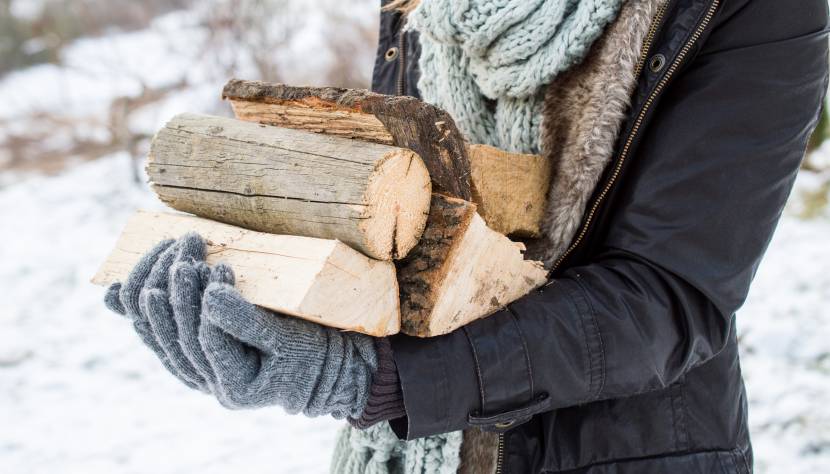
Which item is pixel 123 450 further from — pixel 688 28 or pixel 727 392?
pixel 688 28

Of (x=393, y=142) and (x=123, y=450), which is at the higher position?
(x=393, y=142)

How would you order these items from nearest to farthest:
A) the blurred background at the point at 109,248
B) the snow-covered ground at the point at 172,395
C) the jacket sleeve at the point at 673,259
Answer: the jacket sleeve at the point at 673,259
the snow-covered ground at the point at 172,395
the blurred background at the point at 109,248

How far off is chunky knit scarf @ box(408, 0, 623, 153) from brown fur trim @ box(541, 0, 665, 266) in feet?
0.09

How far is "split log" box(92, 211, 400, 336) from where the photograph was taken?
987 mm

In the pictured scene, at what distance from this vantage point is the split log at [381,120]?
1.06m

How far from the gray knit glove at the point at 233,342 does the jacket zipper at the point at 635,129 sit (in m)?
0.44

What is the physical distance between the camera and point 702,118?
1.14m

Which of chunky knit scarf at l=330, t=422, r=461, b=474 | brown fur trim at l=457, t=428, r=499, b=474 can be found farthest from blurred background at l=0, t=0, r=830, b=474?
brown fur trim at l=457, t=428, r=499, b=474

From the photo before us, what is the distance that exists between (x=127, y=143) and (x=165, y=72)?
181 cm

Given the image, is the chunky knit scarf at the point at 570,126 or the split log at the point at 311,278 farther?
the chunky knit scarf at the point at 570,126

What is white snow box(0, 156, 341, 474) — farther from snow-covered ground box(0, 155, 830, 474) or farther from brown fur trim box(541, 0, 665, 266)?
brown fur trim box(541, 0, 665, 266)

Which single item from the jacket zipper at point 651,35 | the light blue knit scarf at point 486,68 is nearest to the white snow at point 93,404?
the light blue knit scarf at point 486,68

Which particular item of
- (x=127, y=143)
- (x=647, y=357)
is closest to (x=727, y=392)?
(x=647, y=357)

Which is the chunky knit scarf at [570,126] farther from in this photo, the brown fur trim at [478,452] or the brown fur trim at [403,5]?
the brown fur trim at [403,5]
